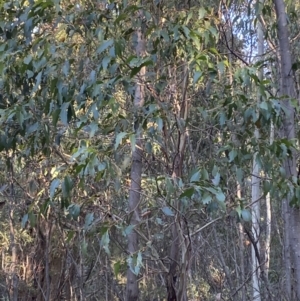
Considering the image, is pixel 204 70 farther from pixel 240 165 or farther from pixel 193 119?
pixel 193 119

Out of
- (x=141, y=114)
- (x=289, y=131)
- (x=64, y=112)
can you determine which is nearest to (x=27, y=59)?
(x=64, y=112)

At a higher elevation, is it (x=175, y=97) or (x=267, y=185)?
(x=175, y=97)

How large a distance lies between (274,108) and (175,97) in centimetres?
86

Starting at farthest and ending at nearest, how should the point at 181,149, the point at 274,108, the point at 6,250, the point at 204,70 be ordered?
the point at 6,250
the point at 181,149
the point at 204,70
the point at 274,108

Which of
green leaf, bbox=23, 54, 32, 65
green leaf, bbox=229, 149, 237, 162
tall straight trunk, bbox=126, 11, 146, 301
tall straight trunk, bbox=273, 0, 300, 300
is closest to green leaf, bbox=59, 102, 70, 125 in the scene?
green leaf, bbox=23, 54, 32, 65

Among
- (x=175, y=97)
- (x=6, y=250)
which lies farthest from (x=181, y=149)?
(x=6, y=250)

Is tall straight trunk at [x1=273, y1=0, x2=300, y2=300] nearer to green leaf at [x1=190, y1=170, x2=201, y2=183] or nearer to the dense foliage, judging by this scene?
the dense foliage

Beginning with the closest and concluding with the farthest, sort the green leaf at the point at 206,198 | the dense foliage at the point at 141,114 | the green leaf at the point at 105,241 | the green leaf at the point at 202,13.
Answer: the green leaf at the point at 206,198 → the green leaf at the point at 105,241 → the dense foliage at the point at 141,114 → the green leaf at the point at 202,13

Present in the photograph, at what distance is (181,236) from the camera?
2.75m

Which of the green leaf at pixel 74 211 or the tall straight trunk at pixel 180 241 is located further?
the tall straight trunk at pixel 180 241

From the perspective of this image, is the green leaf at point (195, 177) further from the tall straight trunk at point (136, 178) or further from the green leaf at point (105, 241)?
the tall straight trunk at point (136, 178)

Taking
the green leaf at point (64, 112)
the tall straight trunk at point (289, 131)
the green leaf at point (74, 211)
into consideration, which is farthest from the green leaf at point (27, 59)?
the tall straight trunk at point (289, 131)

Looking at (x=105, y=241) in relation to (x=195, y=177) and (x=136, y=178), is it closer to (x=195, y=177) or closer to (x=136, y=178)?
(x=195, y=177)

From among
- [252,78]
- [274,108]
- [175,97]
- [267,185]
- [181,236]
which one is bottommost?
[181,236]
